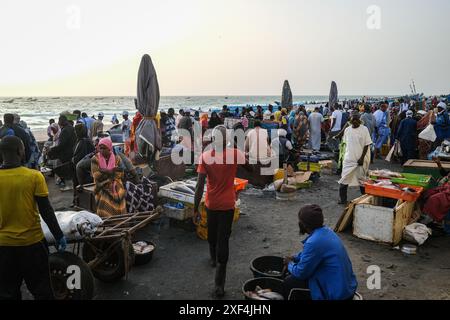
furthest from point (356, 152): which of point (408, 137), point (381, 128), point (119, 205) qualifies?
point (381, 128)

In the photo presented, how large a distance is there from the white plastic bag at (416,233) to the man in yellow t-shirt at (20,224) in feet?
17.1

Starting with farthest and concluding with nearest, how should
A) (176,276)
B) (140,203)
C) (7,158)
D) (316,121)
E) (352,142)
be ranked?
1. (316,121)
2. (352,142)
3. (140,203)
4. (176,276)
5. (7,158)

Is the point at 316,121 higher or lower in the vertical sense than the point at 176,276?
higher

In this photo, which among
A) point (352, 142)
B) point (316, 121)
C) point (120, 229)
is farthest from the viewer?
A: point (316, 121)

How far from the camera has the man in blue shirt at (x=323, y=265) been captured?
3.21 metres

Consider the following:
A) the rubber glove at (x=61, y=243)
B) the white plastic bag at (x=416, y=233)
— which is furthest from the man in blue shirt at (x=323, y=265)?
the white plastic bag at (x=416, y=233)

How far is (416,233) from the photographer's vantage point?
581 centimetres

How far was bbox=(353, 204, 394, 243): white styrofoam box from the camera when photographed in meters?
5.71

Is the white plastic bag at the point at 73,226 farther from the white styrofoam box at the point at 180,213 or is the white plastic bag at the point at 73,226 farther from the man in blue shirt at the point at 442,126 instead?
the man in blue shirt at the point at 442,126
